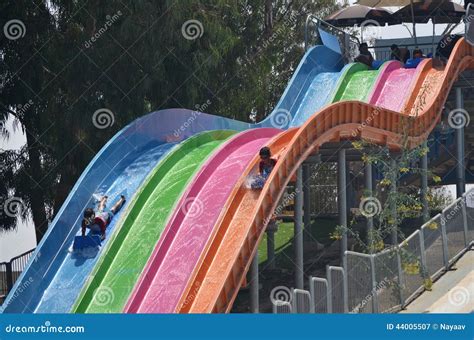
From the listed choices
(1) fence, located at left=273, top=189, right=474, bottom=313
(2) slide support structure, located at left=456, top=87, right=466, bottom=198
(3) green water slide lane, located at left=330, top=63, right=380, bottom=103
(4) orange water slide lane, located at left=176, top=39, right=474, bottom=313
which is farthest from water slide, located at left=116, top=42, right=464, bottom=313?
(2) slide support structure, located at left=456, top=87, right=466, bottom=198

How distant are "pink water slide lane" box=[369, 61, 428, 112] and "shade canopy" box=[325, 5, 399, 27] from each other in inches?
213

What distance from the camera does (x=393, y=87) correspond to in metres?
32.6

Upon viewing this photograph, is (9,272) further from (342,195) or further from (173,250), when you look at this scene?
(342,195)

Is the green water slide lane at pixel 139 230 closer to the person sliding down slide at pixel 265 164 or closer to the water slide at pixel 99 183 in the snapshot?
the water slide at pixel 99 183

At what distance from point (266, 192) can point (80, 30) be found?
12657 mm

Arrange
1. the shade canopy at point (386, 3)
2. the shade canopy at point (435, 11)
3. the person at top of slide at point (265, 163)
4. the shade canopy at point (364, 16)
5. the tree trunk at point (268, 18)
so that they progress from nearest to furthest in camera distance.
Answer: the person at top of slide at point (265, 163) → the shade canopy at point (435, 11) → the shade canopy at point (364, 16) → the shade canopy at point (386, 3) → the tree trunk at point (268, 18)

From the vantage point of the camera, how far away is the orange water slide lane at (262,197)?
19.3 m

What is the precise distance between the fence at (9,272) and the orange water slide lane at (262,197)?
8.10 meters

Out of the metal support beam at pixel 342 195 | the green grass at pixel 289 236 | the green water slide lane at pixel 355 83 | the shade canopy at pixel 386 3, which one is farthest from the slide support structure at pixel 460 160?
the shade canopy at pixel 386 3

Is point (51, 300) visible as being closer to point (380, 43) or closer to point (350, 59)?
point (350, 59)

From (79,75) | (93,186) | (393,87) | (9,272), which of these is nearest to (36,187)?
(79,75)

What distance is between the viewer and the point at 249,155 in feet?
76.7

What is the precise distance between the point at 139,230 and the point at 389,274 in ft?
15.8

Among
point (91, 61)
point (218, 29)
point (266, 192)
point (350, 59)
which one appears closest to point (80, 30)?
point (91, 61)
